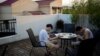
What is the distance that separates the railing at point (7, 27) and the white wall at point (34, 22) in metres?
0.33

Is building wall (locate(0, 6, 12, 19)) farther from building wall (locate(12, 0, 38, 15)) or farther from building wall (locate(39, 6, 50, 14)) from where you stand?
building wall (locate(39, 6, 50, 14))

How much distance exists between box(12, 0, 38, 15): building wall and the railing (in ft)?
24.4

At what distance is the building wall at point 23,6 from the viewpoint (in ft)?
61.7

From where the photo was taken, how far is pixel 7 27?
10984 mm

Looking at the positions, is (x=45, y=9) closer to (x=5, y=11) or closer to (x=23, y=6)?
(x=23, y=6)

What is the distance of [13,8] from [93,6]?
9.58 metres

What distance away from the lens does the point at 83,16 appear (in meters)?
12.0

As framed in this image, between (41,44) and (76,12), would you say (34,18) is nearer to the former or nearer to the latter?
(76,12)

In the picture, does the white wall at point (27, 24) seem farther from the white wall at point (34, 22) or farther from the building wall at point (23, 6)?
the building wall at point (23, 6)

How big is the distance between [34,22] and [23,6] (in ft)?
29.0

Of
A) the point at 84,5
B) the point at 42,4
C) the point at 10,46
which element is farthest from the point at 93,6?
the point at 42,4

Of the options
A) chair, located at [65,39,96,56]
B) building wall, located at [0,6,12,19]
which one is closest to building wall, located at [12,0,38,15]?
building wall, located at [0,6,12,19]

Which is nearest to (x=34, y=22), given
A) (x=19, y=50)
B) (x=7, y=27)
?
(x=7, y=27)

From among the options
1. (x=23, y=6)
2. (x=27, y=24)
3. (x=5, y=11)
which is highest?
(x=23, y=6)
